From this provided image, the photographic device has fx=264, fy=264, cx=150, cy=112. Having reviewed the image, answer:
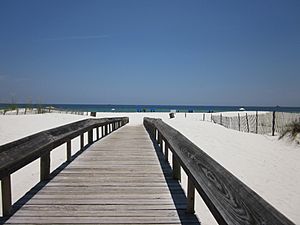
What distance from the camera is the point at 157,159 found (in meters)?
6.36

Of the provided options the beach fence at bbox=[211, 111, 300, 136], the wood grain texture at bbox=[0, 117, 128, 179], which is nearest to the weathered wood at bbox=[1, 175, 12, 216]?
the wood grain texture at bbox=[0, 117, 128, 179]

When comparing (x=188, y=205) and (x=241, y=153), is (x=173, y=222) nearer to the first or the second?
(x=188, y=205)

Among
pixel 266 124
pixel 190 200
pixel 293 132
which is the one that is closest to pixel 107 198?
pixel 190 200

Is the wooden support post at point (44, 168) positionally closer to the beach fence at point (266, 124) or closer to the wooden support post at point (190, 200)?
the wooden support post at point (190, 200)

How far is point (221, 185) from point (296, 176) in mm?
7629

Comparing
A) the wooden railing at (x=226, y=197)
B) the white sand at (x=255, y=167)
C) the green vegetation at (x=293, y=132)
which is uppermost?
the wooden railing at (x=226, y=197)

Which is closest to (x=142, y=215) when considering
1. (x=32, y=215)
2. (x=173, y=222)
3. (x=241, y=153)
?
(x=173, y=222)

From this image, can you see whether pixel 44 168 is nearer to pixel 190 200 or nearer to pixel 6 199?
pixel 6 199

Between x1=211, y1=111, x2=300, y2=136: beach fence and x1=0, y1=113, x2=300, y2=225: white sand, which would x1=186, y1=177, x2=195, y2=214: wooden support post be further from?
x1=211, y1=111, x2=300, y2=136: beach fence

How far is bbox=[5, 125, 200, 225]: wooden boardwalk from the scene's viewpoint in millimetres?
3002

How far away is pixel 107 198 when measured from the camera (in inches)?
143

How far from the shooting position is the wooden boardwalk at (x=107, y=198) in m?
3.00

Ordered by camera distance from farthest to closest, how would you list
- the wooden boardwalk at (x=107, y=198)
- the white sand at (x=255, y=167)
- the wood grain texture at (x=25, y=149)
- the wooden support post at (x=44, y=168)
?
1. the white sand at (x=255, y=167)
2. the wooden support post at (x=44, y=168)
3. the wooden boardwalk at (x=107, y=198)
4. the wood grain texture at (x=25, y=149)

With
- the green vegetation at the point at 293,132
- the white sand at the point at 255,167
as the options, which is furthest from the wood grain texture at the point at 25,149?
the green vegetation at the point at 293,132
